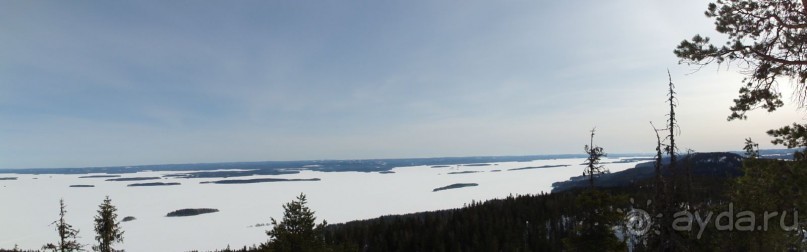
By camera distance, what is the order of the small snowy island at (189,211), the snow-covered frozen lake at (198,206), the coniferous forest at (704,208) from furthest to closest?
the small snowy island at (189,211), the snow-covered frozen lake at (198,206), the coniferous forest at (704,208)

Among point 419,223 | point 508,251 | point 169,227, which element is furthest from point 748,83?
point 169,227

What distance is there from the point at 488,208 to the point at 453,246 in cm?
1216

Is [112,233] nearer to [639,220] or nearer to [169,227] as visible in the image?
[639,220]

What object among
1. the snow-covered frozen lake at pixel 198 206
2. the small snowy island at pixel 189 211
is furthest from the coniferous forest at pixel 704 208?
the small snowy island at pixel 189 211

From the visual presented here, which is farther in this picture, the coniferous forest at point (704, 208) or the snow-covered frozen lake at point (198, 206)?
the snow-covered frozen lake at point (198, 206)

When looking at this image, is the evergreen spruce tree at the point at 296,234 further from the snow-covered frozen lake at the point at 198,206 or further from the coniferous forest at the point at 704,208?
the snow-covered frozen lake at the point at 198,206

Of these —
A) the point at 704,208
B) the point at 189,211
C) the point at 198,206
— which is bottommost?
the point at 198,206

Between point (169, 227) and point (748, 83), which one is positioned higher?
point (748, 83)

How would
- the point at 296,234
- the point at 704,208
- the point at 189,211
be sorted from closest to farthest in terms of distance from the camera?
the point at 296,234
the point at 704,208
the point at 189,211

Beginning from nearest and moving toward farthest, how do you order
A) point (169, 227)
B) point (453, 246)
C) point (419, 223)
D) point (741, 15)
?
point (741, 15) < point (453, 246) < point (419, 223) < point (169, 227)

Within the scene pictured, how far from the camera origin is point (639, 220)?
88.1ft

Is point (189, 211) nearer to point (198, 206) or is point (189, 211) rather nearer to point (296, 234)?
point (198, 206)

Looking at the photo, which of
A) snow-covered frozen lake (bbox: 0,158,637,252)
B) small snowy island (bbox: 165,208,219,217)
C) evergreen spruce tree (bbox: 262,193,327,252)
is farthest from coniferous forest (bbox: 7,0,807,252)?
small snowy island (bbox: 165,208,219,217)

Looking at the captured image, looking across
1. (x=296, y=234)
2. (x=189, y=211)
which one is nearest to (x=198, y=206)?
(x=189, y=211)
